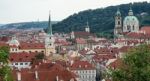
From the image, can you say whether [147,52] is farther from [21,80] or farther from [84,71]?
[84,71]

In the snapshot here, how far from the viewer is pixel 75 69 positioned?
70438 mm

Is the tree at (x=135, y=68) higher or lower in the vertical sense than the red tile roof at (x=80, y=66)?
higher

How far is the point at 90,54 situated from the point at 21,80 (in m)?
51.4

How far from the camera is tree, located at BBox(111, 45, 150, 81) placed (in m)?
24.0

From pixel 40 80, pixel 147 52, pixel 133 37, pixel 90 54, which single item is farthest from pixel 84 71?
pixel 133 37

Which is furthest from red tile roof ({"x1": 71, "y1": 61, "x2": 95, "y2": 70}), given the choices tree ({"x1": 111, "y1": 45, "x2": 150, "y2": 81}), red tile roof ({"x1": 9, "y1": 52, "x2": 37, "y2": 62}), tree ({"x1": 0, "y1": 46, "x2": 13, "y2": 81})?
tree ({"x1": 0, "y1": 46, "x2": 13, "y2": 81})

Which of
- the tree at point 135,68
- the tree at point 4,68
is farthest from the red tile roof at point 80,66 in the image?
the tree at point 4,68

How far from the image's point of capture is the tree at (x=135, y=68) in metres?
24.0

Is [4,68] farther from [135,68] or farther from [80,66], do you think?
[80,66]

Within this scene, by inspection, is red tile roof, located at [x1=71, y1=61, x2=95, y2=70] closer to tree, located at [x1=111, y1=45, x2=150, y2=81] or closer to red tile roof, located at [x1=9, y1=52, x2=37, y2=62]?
red tile roof, located at [x1=9, y1=52, x2=37, y2=62]

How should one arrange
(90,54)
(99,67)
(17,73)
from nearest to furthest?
(17,73)
(99,67)
(90,54)

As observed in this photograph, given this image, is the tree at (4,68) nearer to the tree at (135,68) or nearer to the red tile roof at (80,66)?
the tree at (135,68)

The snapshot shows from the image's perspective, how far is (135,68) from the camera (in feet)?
79.8

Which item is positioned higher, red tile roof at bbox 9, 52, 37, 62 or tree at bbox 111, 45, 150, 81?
tree at bbox 111, 45, 150, 81
